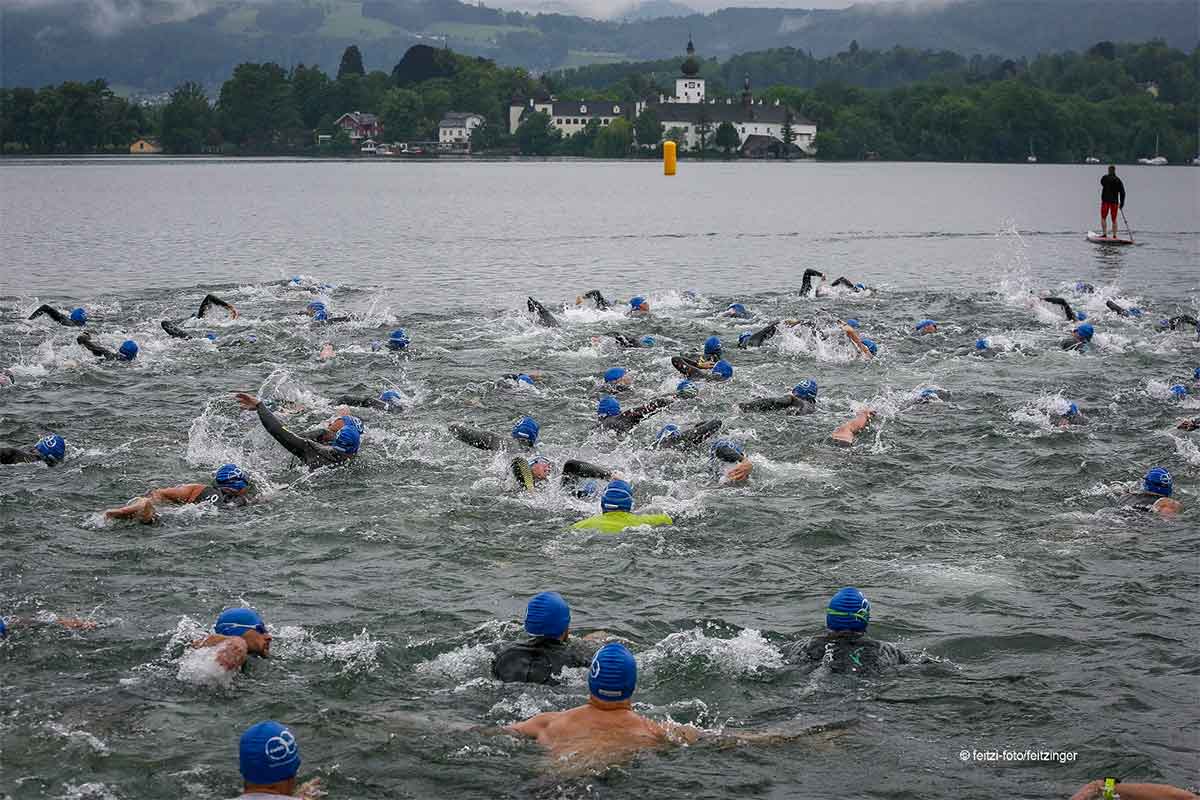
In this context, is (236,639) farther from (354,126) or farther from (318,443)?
(354,126)

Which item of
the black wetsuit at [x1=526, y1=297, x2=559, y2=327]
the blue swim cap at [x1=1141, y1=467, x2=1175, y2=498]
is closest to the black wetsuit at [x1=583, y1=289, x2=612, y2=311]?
the black wetsuit at [x1=526, y1=297, x2=559, y2=327]

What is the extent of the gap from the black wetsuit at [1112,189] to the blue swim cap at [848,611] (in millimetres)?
40907

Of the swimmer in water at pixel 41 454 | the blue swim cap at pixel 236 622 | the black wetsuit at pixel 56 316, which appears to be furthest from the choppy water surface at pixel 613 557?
the black wetsuit at pixel 56 316

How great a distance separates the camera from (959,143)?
6722 inches

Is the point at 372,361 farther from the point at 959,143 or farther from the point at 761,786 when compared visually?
the point at 959,143

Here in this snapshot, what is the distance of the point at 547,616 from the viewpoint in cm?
1002

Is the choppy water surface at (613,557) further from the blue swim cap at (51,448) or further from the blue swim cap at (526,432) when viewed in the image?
the blue swim cap at (526,432)

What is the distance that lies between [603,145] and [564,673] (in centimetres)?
18624

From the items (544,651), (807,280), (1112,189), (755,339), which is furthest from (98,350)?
(1112,189)

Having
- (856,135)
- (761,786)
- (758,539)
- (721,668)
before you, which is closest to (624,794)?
(761,786)

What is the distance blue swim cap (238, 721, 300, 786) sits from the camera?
7.44 metres

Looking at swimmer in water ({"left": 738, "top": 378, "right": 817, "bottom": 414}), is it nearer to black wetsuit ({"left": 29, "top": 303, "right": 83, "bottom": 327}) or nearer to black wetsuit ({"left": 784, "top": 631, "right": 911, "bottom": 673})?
black wetsuit ({"left": 784, "top": 631, "right": 911, "bottom": 673})

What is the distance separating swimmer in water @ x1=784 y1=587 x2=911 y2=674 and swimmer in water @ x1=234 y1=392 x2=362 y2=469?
25.4ft

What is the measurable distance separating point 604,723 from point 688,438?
28.4ft
